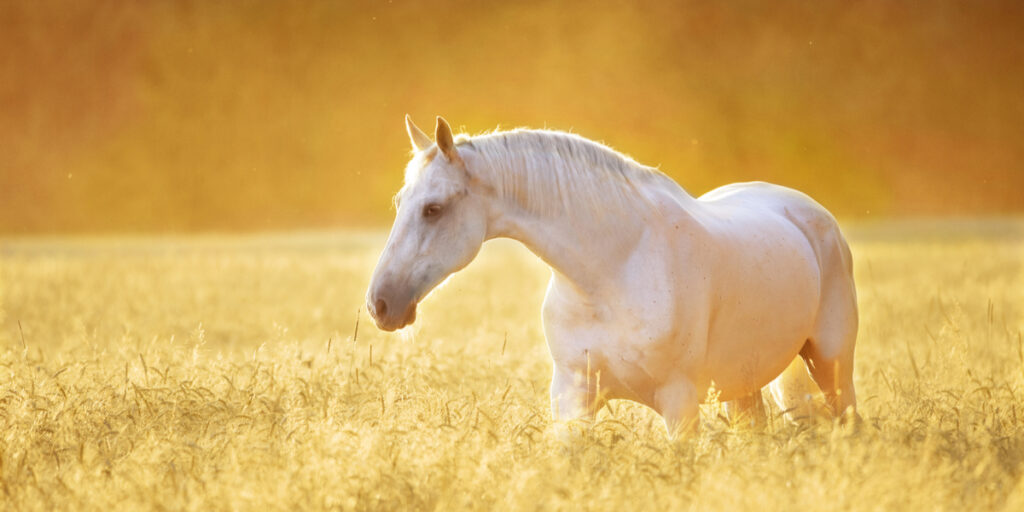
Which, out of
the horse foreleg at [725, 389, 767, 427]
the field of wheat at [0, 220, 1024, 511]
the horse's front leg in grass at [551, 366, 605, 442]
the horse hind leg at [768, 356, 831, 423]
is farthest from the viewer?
the horse hind leg at [768, 356, 831, 423]

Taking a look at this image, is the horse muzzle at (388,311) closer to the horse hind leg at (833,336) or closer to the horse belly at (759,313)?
the horse belly at (759,313)

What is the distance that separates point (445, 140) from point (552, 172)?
0.53 meters

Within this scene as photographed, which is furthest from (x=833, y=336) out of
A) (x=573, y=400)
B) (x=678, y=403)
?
(x=573, y=400)

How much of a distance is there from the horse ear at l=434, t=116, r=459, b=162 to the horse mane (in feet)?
0.44

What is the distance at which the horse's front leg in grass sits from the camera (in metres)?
4.46

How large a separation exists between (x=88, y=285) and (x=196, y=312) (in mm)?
2952

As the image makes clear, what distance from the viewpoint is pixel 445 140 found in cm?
429

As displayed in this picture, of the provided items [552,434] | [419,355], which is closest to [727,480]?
[552,434]

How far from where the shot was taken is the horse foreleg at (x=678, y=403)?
14.9 ft

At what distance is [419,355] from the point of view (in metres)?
6.79

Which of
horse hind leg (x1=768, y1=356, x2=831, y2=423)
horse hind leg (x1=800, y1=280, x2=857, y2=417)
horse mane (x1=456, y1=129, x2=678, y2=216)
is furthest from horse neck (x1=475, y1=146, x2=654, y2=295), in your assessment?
horse hind leg (x1=768, y1=356, x2=831, y2=423)

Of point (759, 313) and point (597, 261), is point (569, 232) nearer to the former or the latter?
point (597, 261)

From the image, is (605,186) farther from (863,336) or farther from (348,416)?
(863,336)

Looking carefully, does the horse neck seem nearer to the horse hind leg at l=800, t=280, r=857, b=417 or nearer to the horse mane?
the horse mane
